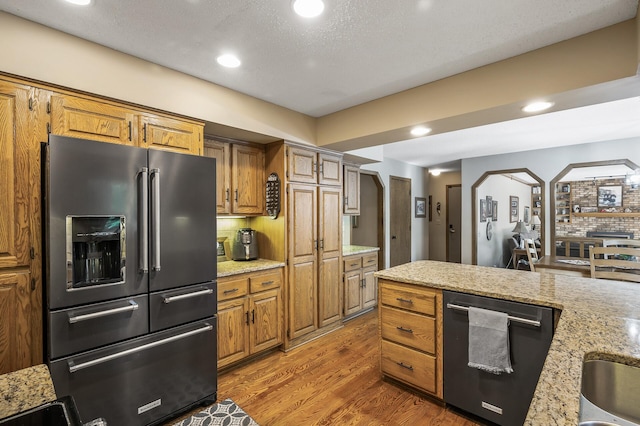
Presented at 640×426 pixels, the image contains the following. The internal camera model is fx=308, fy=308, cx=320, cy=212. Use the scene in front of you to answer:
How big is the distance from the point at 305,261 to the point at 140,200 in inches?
71.9

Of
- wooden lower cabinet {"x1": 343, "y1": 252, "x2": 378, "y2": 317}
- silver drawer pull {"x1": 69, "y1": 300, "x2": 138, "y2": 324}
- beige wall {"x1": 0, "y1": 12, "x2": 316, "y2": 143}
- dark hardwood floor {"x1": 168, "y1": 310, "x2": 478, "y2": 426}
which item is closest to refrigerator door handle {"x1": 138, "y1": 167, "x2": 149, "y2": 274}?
silver drawer pull {"x1": 69, "y1": 300, "x2": 138, "y2": 324}

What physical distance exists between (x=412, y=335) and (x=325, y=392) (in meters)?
0.83

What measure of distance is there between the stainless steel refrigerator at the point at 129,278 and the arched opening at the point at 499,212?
5.47 m

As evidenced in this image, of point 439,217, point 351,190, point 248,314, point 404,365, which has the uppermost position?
point 351,190

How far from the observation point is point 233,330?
8.87ft

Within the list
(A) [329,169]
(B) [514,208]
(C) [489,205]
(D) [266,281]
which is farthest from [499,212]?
(D) [266,281]

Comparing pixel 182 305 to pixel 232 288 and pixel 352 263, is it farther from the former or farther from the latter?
pixel 352 263

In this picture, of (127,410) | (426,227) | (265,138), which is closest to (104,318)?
(127,410)

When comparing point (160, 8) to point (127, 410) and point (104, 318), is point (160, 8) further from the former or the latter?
point (127, 410)

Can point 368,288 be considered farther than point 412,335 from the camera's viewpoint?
Yes

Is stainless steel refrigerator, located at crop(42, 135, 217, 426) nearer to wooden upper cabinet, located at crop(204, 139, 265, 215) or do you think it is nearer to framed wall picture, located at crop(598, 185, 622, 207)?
wooden upper cabinet, located at crop(204, 139, 265, 215)

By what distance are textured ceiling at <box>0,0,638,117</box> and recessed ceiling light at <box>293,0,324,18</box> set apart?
0.04 meters

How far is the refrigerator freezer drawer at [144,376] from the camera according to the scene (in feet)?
5.65

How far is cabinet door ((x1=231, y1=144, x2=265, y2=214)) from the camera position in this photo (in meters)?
3.08
